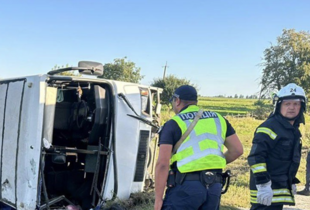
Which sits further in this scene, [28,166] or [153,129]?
[153,129]

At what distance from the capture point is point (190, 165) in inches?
110

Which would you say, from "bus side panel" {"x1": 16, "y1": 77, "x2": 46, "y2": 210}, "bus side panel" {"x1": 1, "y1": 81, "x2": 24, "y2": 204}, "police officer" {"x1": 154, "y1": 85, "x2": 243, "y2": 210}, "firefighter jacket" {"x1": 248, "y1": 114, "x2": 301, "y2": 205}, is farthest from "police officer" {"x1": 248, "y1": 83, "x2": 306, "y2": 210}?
"bus side panel" {"x1": 1, "y1": 81, "x2": 24, "y2": 204}

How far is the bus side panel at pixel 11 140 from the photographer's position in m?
3.95

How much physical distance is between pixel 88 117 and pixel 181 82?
28.1 meters

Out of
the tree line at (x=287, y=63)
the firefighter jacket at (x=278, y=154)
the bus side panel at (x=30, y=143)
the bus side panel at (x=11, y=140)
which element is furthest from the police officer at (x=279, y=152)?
the tree line at (x=287, y=63)

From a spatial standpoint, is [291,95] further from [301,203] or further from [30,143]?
[301,203]

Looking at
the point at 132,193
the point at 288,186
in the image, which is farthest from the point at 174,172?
the point at 132,193

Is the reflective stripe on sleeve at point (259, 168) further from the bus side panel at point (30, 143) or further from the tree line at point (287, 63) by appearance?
the tree line at point (287, 63)

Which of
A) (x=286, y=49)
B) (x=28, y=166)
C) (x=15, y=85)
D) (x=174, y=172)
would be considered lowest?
(x=28, y=166)

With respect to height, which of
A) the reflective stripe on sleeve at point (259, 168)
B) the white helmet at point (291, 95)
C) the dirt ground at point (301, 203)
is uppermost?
the white helmet at point (291, 95)

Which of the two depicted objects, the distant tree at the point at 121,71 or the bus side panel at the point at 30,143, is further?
the distant tree at the point at 121,71

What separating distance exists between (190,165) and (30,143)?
5.99ft

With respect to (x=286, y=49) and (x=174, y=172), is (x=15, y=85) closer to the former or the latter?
(x=174, y=172)

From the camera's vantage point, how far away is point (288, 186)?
330 cm
